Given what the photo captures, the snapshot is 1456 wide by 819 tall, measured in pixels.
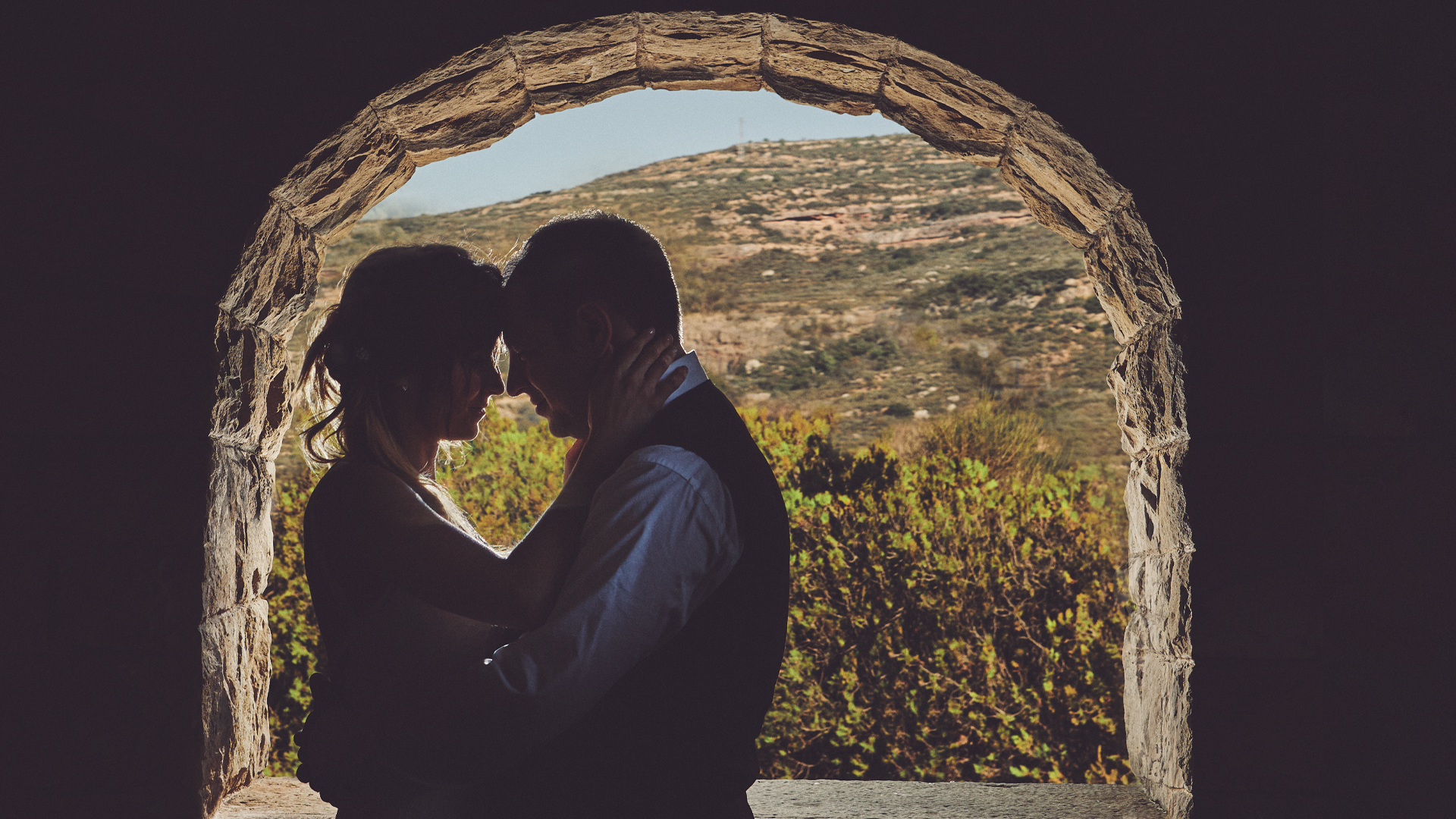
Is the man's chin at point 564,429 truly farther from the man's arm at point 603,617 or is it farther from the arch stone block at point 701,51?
the arch stone block at point 701,51

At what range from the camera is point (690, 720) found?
1.44 m

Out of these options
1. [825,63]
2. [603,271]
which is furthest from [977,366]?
[603,271]

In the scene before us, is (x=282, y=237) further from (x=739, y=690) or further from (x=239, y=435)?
(x=739, y=690)

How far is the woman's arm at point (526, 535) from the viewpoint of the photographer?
5.09 ft

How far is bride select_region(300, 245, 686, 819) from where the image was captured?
1560 millimetres

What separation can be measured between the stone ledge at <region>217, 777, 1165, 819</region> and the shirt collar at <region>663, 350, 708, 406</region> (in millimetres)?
1226

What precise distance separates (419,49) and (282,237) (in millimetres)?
506

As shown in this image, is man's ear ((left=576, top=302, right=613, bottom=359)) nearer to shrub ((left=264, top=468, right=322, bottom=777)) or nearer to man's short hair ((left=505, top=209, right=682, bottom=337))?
man's short hair ((left=505, top=209, right=682, bottom=337))

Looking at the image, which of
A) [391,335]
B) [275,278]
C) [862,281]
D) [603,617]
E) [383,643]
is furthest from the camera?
[862,281]

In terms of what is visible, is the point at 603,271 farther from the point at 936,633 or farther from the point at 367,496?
the point at 936,633

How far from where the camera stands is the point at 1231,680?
183 cm

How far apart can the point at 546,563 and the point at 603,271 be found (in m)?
0.55

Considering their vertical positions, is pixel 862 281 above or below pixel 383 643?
above

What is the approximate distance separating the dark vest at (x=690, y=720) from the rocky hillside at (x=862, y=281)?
8.51 meters
